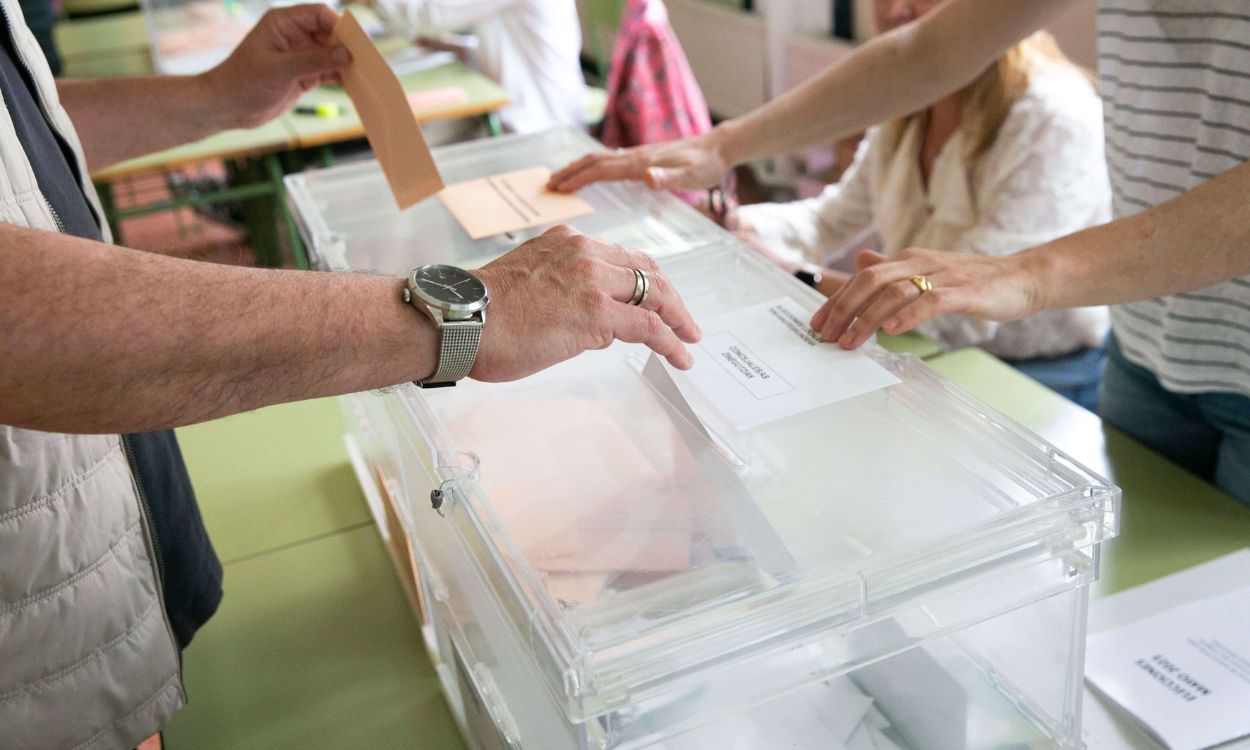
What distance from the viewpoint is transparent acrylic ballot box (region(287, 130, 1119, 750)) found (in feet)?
2.26

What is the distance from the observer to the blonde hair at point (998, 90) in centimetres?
188

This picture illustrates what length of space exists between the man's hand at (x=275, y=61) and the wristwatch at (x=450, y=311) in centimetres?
66

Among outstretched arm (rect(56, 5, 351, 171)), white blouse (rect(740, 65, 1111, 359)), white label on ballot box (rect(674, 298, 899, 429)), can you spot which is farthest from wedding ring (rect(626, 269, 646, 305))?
white blouse (rect(740, 65, 1111, 359))

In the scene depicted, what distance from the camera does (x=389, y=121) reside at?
124 cm

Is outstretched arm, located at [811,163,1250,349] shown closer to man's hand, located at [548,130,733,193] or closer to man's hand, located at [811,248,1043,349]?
man's hand, located at [811,248,1043,349]

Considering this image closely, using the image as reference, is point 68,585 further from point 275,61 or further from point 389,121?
point 275,61

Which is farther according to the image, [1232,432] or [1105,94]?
[1105,94]

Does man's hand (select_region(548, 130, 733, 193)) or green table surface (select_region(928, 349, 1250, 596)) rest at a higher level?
man's hand (select_region(548, 130, 733, 193))

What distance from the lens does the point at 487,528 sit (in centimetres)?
78

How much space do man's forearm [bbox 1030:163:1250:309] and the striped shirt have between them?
0.23m

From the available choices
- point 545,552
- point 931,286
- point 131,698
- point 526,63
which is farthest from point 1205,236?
point 526,63

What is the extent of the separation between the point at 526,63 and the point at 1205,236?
2.52 m

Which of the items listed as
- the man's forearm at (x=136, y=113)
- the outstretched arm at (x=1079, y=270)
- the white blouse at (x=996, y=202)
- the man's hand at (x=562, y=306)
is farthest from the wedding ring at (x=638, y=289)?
the white blouse at (x=996, y=202)

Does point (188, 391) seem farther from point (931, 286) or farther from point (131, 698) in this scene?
point (931, 286)
